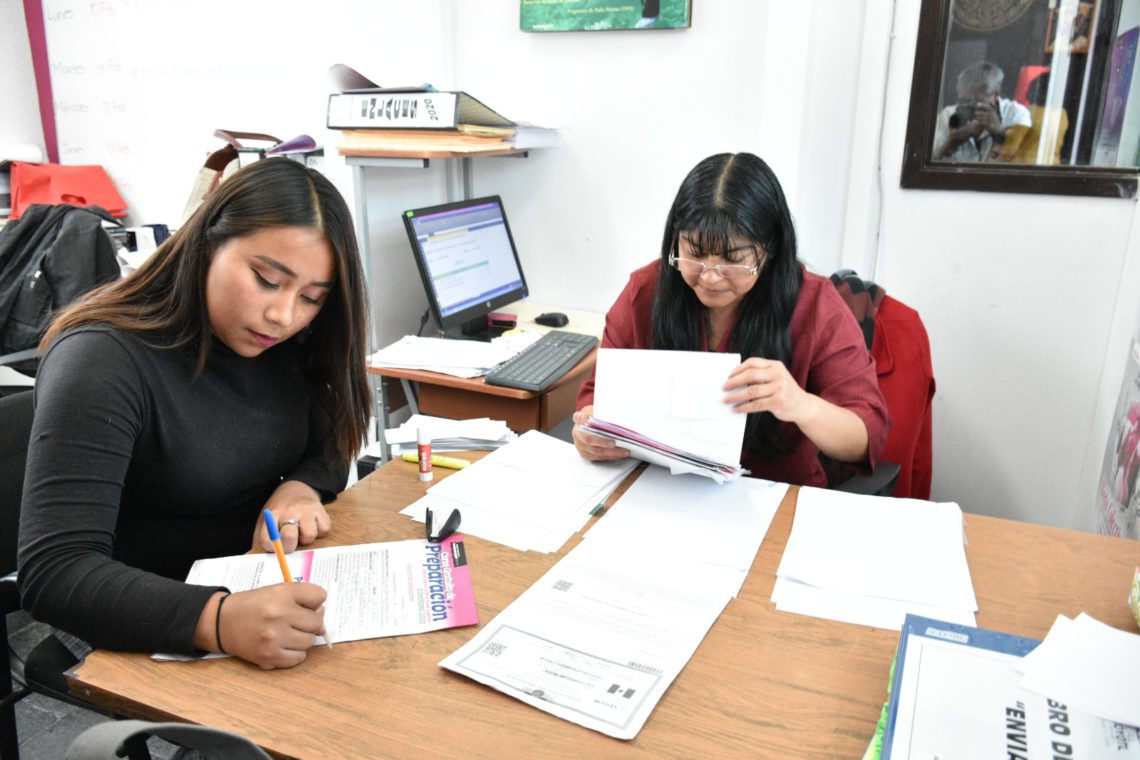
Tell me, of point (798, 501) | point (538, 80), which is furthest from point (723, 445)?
point (538, 80)

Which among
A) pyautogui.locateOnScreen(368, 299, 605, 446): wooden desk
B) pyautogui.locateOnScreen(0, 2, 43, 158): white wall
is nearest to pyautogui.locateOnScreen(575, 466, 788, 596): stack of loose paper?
pyautogui.locateOnScreen(368, 299, 605, 446): wooden desk

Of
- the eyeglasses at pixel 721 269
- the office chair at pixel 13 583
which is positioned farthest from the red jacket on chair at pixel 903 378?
the office chair at pixel 13 583

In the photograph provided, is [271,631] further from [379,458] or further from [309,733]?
[379,458]

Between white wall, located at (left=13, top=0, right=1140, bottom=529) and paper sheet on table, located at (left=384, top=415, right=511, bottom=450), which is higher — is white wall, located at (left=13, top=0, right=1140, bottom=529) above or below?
above

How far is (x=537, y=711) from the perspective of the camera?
2.62ft

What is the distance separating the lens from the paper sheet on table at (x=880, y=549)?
1032mm

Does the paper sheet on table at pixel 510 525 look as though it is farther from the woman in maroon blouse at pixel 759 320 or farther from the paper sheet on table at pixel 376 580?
the woman in maroon blouse at pixel 759 320

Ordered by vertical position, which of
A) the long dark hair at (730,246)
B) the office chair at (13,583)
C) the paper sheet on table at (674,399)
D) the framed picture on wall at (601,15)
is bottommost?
the office chair at (13,583)

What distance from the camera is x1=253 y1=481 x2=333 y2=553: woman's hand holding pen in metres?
1.11

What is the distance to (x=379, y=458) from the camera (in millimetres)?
2445

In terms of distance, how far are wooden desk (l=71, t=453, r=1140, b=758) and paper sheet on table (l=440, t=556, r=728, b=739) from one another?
14mm

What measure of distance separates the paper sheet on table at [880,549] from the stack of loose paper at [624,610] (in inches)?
2.8

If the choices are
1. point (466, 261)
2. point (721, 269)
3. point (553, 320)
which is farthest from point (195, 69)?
point (721, 269)

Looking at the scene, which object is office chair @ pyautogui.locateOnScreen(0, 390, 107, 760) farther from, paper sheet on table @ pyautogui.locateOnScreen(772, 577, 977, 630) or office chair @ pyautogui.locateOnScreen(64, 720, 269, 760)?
paper sheet on table @ pyautogui.locateOnScreen(772, 577, 977, 630)
